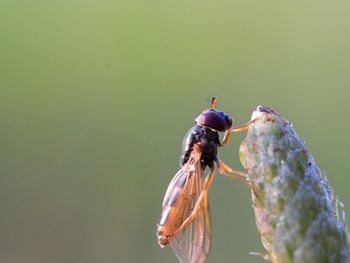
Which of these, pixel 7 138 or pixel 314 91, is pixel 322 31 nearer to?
pixel 314 91

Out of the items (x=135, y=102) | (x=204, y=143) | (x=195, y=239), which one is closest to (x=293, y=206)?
(x=195, y=239)

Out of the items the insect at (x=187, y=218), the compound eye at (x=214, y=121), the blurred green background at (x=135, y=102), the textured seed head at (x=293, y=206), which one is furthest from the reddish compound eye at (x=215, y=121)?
the blurred green background at (x=135, y=102)

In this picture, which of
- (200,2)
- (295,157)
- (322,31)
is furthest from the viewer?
(200,2)

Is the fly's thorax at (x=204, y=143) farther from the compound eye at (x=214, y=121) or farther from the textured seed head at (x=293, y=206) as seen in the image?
Answer: the textured seed head at (x=293, y=206)

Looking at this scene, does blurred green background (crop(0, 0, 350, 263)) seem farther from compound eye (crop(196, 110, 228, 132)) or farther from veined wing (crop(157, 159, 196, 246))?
veined wing (crop(157, 159, 196, 246))

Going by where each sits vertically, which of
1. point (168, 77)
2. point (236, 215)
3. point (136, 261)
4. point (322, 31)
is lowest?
point (136, 261)

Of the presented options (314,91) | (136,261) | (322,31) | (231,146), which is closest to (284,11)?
(322,31)

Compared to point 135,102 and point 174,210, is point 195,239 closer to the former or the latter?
point 174,210
